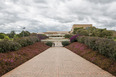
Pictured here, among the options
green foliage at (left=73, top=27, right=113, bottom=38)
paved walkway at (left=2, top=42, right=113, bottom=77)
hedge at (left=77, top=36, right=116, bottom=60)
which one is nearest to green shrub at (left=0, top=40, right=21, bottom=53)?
paved walkway at (left=2, top=42, right=113, bottom=77)

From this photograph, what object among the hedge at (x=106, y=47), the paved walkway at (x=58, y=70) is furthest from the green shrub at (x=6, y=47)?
the hedge at (x=106, y=47)

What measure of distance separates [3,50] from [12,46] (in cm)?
133

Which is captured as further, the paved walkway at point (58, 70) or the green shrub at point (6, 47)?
the green shrub at point (6, 47)

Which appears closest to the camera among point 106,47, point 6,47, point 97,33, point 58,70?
point 58,70

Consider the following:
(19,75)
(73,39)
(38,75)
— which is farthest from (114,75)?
(73,39)

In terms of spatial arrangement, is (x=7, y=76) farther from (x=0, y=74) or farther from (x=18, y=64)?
(x=18, y=64)

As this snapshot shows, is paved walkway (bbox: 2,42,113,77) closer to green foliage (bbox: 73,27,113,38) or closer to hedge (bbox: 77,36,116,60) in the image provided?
hedge (bbox: 77,36,116,60)

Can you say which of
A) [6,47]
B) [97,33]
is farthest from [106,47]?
[97,33]

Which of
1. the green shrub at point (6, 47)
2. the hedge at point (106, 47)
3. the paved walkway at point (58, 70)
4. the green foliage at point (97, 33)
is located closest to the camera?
the paved walkway at point (58, 70)

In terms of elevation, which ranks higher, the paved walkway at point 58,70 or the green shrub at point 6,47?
the green shrub at point 6,47

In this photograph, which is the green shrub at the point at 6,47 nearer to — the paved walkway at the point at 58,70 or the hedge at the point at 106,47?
the paved walkway at the point at 58,70

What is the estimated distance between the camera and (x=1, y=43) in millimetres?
9922

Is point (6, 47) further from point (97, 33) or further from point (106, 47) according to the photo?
point (97, 33)

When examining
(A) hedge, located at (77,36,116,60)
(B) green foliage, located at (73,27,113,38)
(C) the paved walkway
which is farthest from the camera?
(B) green foliage, located at (73,27,113,38)
